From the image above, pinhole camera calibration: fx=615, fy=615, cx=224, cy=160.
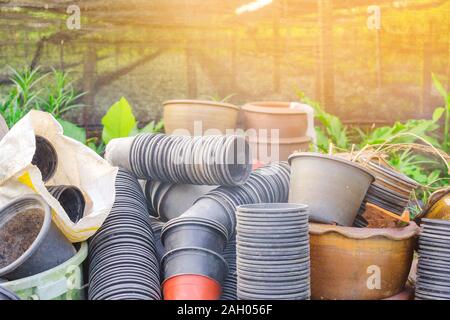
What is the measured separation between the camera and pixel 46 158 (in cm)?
387

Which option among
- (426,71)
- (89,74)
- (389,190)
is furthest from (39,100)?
(426,71)

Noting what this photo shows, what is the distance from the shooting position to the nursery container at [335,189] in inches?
142

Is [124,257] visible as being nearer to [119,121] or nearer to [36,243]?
Answer: [36,243]

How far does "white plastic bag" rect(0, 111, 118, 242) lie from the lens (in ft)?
10.7

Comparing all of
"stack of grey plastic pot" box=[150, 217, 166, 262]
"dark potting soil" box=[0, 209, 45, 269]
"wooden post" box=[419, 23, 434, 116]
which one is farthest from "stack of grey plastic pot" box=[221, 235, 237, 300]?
"wooden post" box=[419, 23, 434, 116]

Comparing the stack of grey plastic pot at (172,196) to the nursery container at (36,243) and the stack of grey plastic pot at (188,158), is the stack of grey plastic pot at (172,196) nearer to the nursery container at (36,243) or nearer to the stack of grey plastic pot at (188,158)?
the stack of grey plastic pot at (188,158)

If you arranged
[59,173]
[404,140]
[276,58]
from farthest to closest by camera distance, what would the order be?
[276,58] → [404,140] → [59,173]

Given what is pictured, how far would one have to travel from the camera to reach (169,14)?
28.8ft

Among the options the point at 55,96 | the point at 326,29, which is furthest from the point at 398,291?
the point at 55,96

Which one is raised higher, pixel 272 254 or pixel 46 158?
pixel 46 158

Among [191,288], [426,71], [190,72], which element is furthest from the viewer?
[426,71]

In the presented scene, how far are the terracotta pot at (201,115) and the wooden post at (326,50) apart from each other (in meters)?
2.25

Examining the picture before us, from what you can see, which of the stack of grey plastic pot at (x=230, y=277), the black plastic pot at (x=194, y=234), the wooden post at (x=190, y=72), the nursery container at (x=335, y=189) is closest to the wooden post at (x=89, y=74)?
the wooden post at (x=190, y=72)

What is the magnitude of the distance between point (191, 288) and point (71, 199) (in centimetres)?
101
